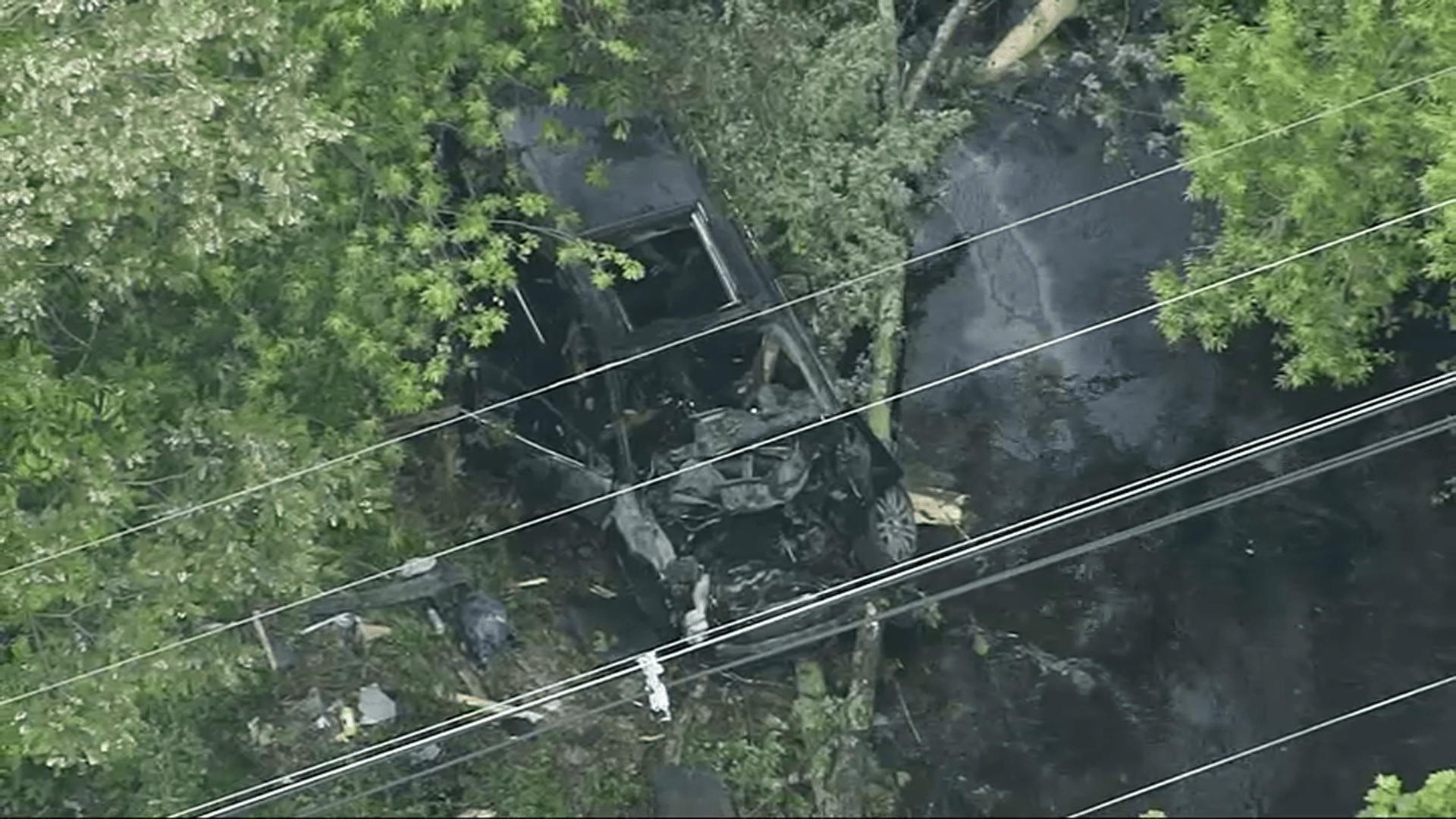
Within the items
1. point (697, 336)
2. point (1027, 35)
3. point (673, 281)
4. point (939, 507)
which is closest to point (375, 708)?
point (697, 336)

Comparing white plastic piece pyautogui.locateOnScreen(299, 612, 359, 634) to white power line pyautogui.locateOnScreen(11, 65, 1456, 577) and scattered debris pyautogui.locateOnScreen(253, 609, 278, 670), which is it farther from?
white power line pyautogui.locateOnScreen(11, 65, 1456, 577)

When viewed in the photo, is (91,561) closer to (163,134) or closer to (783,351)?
(163,134)

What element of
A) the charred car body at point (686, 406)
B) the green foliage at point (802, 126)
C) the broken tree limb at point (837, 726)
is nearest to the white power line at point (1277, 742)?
the broken tree limb at point (837, 726)

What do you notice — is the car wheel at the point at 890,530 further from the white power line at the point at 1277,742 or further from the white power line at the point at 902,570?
the white power line at the point at 1277,742

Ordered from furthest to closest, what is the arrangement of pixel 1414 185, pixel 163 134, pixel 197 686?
pixel 197 686
pixel 1414 185
pixel 163 134

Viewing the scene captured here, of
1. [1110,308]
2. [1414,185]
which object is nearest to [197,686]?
[1110,308]

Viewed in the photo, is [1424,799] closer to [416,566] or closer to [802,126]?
[802,126]

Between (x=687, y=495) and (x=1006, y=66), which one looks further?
(x=1006, y=66)
